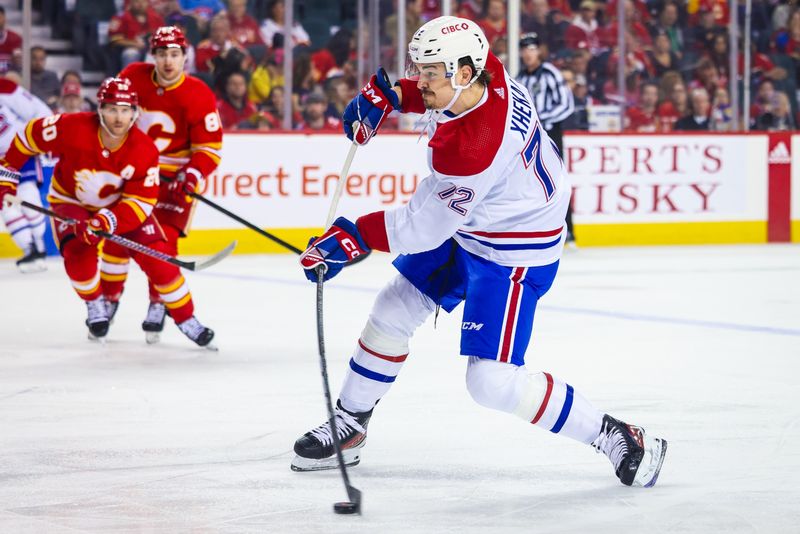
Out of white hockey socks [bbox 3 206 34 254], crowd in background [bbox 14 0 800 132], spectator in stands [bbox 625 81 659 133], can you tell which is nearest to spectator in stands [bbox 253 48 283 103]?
crowd in background [bbox 14 0 800 132]

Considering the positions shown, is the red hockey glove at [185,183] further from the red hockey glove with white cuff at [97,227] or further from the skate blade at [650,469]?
the skate blade at [650,469]

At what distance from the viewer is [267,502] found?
9.08 ft

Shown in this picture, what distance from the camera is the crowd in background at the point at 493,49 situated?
911cm

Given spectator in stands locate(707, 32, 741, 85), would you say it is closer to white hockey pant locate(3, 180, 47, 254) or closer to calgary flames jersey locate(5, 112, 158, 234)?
white hockey pant locate(3, 180, 47, 254)

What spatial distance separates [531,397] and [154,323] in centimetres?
263

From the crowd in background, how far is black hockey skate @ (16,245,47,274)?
4.10ft

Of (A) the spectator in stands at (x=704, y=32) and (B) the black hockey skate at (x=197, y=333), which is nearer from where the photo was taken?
(B) the black hockey skate at (x=197, y=333)


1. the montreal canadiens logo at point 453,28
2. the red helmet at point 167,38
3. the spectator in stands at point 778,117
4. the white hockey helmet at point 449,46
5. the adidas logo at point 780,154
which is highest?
the red helmet at point 167,38

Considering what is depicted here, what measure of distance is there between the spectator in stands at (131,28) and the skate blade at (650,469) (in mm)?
6971

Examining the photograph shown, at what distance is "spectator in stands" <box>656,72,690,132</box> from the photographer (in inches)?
394

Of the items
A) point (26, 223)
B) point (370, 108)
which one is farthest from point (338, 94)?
point (370, 108)

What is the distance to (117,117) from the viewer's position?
4875 mm

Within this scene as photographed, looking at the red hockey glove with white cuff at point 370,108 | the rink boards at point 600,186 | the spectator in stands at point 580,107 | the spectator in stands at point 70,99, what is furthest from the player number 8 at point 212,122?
the spectator in stands at point 580,107

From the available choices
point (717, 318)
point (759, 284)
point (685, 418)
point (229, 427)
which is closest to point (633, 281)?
point (759, 284)
